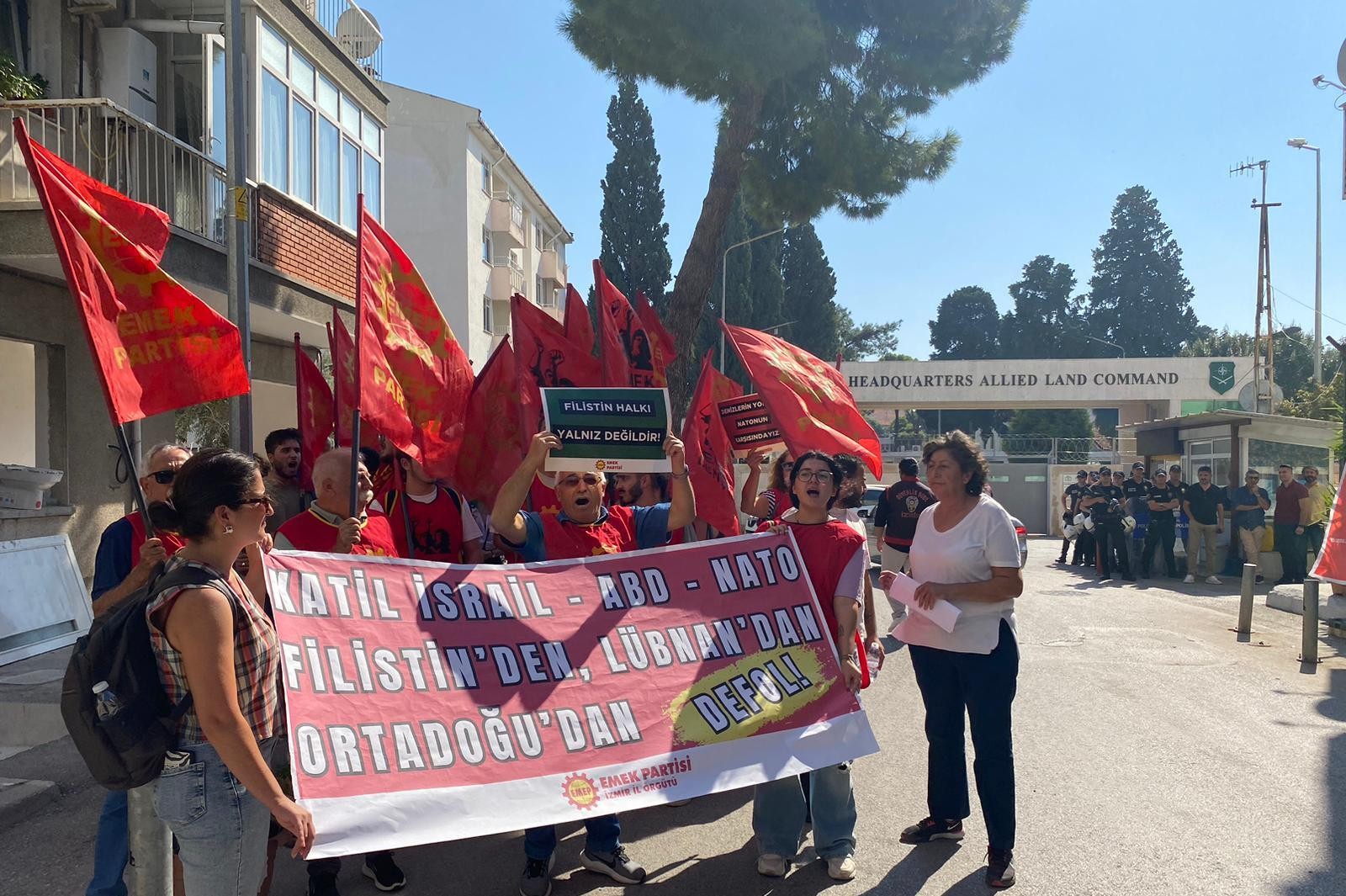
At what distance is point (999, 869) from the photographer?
170 inches

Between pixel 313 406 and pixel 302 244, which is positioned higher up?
pixel 302 244

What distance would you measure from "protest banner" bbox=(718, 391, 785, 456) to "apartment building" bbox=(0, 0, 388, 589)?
4273mm

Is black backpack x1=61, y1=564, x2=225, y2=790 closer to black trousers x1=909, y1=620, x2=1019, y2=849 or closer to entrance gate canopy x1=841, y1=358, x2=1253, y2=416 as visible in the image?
black trousers x1=909, y1=620, x2=1019, y2=849

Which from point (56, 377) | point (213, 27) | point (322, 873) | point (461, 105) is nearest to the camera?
point (322, 873)

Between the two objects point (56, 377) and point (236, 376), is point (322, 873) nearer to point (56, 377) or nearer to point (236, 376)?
point (236, 376)

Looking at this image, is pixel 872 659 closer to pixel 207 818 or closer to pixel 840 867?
pixel 840 867

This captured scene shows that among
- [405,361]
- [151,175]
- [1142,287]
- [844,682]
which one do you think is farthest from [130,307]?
[1142,287]

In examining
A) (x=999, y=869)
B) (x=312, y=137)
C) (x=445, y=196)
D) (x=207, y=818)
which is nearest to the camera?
(x=207, y=818)

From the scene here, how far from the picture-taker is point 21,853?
4.77 metres

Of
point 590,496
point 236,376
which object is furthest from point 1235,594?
point 236,376

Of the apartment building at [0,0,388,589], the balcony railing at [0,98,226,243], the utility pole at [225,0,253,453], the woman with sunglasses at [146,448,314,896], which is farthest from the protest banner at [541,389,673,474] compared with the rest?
the balcony railing at [0,98,226,243]

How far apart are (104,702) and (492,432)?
3958 millimetres

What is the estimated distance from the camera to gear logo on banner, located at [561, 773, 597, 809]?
3.73 m

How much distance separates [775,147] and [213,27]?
7196 millimetres
